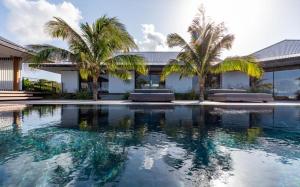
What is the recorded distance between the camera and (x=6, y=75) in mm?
20828

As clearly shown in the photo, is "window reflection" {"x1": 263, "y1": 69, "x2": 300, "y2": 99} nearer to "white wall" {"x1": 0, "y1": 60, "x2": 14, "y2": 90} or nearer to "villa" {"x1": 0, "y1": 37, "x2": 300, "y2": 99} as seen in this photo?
"villa" {"x1": 0, "y1": 37, "x2": 300, "y2": 99}

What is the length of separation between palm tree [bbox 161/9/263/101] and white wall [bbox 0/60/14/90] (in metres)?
14.0

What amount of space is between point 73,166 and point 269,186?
105 inches

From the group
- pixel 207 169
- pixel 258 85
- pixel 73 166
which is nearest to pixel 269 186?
pixel 207 169

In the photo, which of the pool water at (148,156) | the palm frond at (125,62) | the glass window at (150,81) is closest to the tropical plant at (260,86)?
the glass window at (150,81)

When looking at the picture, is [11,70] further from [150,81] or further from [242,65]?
[242,65]

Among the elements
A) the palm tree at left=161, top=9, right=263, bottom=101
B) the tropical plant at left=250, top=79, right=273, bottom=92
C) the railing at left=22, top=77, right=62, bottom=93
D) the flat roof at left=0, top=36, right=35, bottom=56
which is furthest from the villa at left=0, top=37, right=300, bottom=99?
the palm tree at left=161, top=9, right=263, bottom=101

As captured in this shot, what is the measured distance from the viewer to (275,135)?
6.00 m

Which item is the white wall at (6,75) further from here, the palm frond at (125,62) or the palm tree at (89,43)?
the palm frond at (125,62)

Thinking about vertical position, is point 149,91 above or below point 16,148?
above

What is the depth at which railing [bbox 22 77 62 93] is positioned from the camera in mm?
21938

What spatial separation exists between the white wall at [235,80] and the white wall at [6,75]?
19.5 metres

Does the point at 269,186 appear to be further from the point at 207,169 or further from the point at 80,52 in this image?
the point at 80,52

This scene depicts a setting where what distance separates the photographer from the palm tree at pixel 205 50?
1627cm
